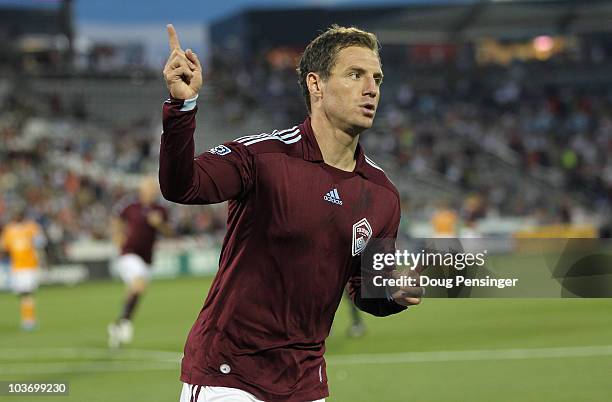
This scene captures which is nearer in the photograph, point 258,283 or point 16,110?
point 258,283

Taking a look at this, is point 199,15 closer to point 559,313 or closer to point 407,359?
point 559,313

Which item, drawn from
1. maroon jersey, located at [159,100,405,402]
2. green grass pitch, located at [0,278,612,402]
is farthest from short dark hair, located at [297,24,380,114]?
green grass pitch, located at [0,278,612,402]

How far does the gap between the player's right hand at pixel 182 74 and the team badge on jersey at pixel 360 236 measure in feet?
3.80

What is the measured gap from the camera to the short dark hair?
15.0 feet

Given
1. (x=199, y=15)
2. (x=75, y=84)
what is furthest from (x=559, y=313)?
(x=199, y=15)

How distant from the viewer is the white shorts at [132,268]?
49.6 ft

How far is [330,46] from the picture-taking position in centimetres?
461

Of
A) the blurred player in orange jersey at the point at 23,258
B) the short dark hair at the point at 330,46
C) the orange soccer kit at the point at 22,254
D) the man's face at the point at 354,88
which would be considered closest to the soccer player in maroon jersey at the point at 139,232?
the blurred player in orange jersey at the point at 23,258

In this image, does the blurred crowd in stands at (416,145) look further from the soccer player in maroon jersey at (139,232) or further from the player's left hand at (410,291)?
the player's left hand at (410,291)

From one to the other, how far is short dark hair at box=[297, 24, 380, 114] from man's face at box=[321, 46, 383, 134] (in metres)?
0.03

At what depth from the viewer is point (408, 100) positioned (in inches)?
1607

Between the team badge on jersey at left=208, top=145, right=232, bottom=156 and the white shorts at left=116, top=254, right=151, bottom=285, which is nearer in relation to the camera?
the team badge on jersey at left=208, top=145, right=232, bottom=156

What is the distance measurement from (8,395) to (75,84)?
29430mm

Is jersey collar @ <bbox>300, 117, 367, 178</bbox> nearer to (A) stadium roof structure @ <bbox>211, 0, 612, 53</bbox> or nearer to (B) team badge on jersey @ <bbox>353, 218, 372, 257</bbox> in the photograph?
(B) team badge on jersey @ <bbox>353, 218, 372, 257</bbox>
